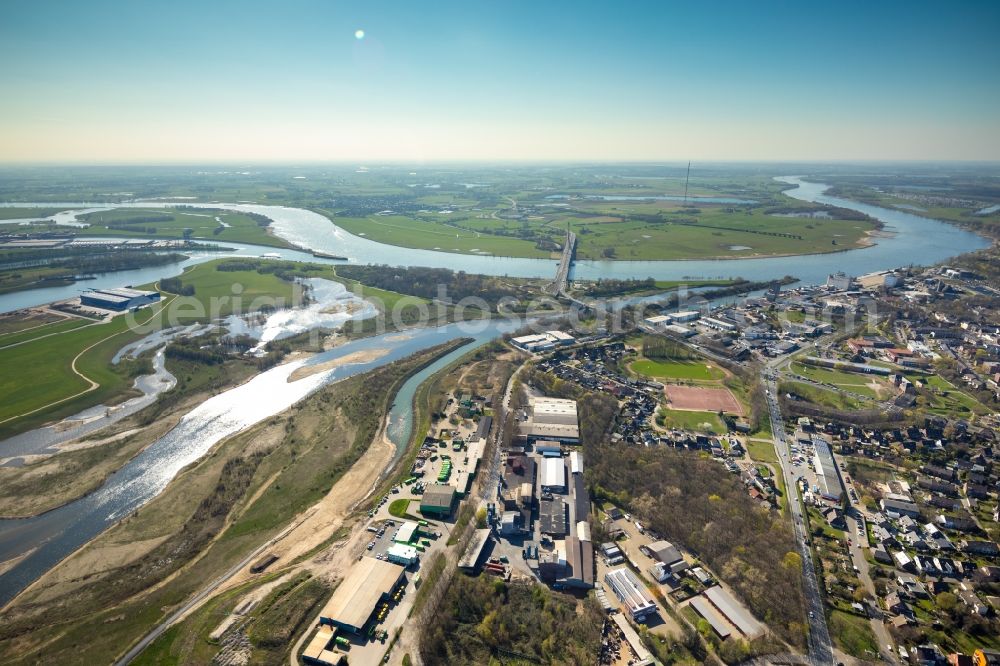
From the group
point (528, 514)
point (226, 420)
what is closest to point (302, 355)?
point (226, 420)

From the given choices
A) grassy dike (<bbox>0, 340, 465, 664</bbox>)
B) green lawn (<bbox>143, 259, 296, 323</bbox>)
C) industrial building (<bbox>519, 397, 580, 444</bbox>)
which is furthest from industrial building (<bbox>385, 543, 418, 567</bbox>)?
green lawn (<bbox>143, 259, 296, 323</bbox>)

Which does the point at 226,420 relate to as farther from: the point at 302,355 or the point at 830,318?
the point at 830,318

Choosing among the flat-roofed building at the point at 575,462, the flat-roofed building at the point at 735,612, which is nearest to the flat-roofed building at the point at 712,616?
the flat-roofed building at the point at 735,612

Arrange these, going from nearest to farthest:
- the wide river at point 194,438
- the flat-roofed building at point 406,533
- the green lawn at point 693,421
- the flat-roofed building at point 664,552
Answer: the flat-roofed building at point 664,552
the flat-roofed building at point 406,533
the wide river at point 194,438
the green lawn at point 693,421

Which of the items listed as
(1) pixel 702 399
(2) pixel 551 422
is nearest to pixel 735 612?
(2) pixel 551 422

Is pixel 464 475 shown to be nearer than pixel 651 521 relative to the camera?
No

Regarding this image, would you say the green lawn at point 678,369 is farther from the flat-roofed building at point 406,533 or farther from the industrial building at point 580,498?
the flat-roofed building at point 406,533

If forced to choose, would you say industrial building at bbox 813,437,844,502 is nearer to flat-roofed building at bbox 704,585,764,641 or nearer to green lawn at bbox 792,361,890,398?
→ flat-roofed building at bbox 704,585,764,641
